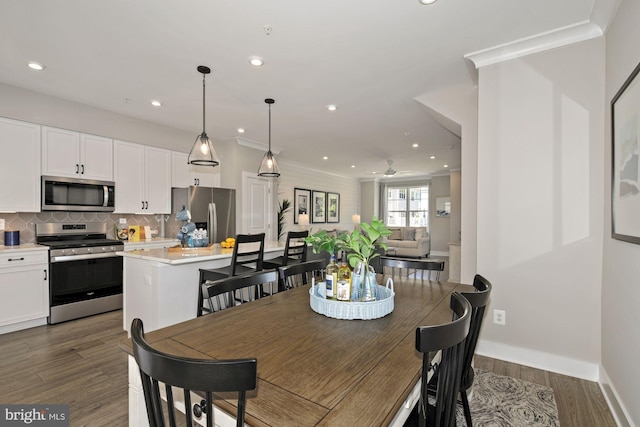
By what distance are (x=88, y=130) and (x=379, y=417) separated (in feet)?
15.9

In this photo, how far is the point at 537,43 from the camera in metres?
2.46

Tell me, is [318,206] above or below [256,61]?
below

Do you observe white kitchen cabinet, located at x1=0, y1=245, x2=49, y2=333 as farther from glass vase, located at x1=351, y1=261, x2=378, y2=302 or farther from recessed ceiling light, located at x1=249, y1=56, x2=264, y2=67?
glass vase, located at x1=351, y1=261, x2=378, y2=302

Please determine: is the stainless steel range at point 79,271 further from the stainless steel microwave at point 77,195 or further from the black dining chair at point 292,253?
the black dining chair at point 292,253

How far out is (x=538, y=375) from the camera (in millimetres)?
2414

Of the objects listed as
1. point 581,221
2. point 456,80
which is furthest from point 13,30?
point 581,221

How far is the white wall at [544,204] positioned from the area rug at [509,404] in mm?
415

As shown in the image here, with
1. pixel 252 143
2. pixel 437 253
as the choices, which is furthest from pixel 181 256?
pixel 437 253

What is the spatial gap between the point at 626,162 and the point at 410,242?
7.59 metres

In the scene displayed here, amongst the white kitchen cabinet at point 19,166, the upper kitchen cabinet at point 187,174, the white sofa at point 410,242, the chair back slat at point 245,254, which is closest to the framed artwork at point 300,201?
the white sofa at point 410,242

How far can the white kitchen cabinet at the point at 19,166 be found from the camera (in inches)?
133

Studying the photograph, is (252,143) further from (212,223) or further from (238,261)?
(238,261)

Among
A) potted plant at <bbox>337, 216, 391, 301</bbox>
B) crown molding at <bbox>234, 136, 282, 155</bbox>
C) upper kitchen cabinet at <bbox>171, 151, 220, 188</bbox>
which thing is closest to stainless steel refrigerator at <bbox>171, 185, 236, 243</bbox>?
upper kitchen cabinet at <bbox>171, 151, 220, 188</bbox>

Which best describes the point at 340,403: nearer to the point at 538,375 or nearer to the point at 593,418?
the point at 593,418
